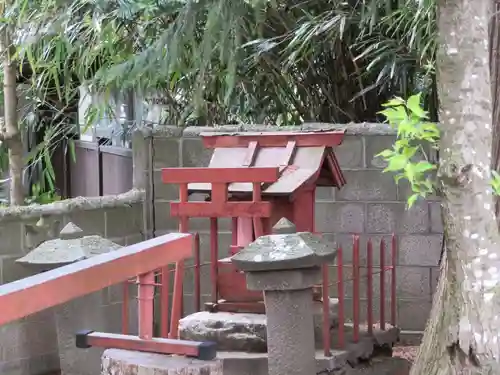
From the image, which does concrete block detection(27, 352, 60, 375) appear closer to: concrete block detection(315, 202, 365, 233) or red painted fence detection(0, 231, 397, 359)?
concrete block detection(315, 202, 365, 233)

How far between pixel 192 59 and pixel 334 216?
1412 millimetres

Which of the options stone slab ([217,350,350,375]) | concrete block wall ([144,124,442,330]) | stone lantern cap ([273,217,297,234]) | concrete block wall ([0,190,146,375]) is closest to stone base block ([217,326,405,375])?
stone slab ([217,350,350,375])

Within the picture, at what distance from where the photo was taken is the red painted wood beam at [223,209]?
385 centimetres

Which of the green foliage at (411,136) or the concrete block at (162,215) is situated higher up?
the green foliage at (411,136)

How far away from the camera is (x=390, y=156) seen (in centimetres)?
317

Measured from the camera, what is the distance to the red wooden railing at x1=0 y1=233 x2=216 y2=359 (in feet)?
5.74

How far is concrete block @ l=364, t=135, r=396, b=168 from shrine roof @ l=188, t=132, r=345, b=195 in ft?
2.94

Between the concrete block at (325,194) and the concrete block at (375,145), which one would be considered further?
the concrete block at (325,194)

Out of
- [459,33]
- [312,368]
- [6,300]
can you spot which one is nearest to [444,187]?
[459,33]

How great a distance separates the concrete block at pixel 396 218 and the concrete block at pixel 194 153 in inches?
43.9

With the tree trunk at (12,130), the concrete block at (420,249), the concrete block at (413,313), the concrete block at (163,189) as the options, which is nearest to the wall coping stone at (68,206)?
the concrete block at (163,189)

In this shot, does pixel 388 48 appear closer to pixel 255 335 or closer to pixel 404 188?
pixel 404 188

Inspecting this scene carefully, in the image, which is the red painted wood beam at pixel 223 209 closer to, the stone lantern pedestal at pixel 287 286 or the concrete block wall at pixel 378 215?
the stone lantern pedestal at pixel 287 286

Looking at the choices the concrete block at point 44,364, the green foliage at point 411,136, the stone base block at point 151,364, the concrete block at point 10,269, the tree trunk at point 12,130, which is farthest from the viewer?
the tree trunk at point 12,130
